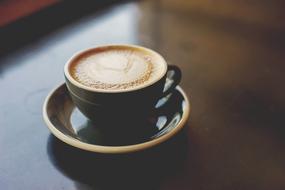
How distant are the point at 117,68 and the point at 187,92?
0.54 feet

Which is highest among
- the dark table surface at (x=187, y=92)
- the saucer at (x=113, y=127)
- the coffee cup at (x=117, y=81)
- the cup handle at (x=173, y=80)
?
the coffee cup at (x=117, y=81)

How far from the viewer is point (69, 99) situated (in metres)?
0.58

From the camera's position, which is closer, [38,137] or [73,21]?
[38,137]

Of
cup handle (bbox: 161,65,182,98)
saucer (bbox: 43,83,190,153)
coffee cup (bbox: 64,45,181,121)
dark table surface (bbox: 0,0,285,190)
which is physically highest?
coffee cup (bbox: 64,45,181,121)

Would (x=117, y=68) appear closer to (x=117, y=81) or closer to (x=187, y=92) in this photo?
(x=117, y=81)

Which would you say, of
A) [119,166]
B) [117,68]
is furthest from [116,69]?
[119,166]

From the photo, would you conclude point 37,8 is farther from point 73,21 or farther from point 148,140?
point 148,140

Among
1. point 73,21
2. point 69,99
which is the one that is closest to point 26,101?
point 69,99

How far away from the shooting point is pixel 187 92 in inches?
25.6

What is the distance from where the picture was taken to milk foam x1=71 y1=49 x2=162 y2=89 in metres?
0.50

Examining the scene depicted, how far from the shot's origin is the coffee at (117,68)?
50cm

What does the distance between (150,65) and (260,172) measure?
0.21 metres

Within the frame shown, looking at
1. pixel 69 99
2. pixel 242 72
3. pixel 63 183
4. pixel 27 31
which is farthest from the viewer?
pixel 27 31

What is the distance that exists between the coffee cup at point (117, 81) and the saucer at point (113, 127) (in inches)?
1.0
